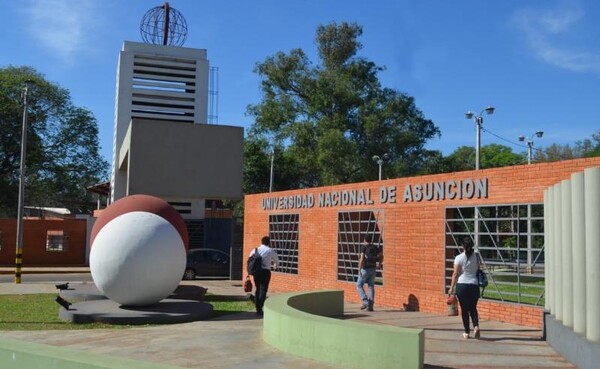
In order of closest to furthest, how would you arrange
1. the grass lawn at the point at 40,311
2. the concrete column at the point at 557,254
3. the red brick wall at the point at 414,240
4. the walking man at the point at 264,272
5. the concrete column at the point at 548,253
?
the concrete column at the point at 557,254
the concrete column at the point at 548,253
the red brick wall at the point at 414,240
the grass lawn at the point at 40,311
the walking man at the point at 264,272

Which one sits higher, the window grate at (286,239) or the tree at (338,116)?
the tree at (338,116)

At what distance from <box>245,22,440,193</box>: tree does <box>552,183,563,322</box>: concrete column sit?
2768cm

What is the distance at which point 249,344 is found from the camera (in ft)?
31.4

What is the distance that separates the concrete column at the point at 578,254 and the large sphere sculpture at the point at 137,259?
7711 mm

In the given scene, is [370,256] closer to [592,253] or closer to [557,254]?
[557,254]

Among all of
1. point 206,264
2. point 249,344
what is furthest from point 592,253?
point 206,264

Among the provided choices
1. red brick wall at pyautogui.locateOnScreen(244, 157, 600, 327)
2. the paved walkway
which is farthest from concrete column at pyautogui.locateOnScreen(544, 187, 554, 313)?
red brick wall at pyautogui.locateOnScreen(244, 157, 600, 327)

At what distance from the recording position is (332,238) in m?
17.8

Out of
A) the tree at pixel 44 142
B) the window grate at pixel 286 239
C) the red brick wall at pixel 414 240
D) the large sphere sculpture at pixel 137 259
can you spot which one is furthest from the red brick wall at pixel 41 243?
the large sphere sculpture at pixel 137 259

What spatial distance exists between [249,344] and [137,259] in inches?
141

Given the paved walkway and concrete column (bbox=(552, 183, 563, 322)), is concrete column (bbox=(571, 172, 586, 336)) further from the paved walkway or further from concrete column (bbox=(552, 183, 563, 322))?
concrete column (bbox=(552, 183, 563, 322))

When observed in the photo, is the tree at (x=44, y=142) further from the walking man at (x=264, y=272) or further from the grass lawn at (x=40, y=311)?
the walking man at (x=264, y=272)

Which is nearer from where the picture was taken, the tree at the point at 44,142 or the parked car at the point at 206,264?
the parked car at the point at 206,264

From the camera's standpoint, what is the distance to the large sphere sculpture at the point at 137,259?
12070mm
